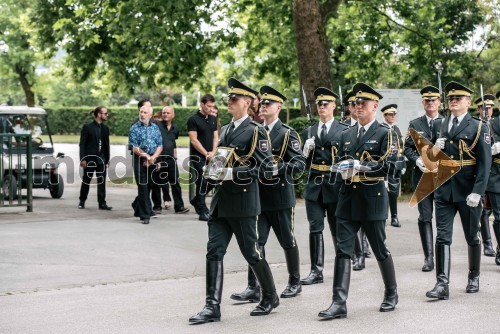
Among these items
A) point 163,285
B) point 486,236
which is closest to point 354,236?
point 163,285

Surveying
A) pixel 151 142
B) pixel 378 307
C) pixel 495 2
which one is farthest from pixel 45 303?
pixel 495 2

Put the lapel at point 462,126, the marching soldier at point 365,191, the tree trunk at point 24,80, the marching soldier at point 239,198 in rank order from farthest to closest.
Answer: the tree trunk at point 24,80 → the lapel at point 462,126 → the marching soldier at point 365,191 → the marching soldier at point 239,198

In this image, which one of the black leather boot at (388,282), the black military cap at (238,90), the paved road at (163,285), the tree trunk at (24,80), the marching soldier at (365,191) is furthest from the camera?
the tree trunk at (24,80)

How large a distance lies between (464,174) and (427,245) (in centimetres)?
183

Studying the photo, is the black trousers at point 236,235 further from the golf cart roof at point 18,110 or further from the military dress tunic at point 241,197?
the golf cart roof at point 18,110

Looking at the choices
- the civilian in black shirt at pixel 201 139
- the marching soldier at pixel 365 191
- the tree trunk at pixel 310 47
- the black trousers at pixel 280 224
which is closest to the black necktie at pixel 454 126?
the marching soldier at pixel 365 191

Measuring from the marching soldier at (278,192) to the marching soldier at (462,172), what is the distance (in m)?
1.44

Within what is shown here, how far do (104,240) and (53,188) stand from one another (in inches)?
255

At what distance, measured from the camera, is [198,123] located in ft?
47.2

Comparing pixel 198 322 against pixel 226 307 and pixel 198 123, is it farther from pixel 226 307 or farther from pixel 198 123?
pixel 198 123

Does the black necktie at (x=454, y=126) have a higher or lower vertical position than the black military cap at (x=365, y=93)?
lower

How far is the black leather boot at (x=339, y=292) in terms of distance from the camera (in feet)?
25.0

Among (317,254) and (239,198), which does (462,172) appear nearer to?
(317,254)

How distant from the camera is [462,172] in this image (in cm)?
896
